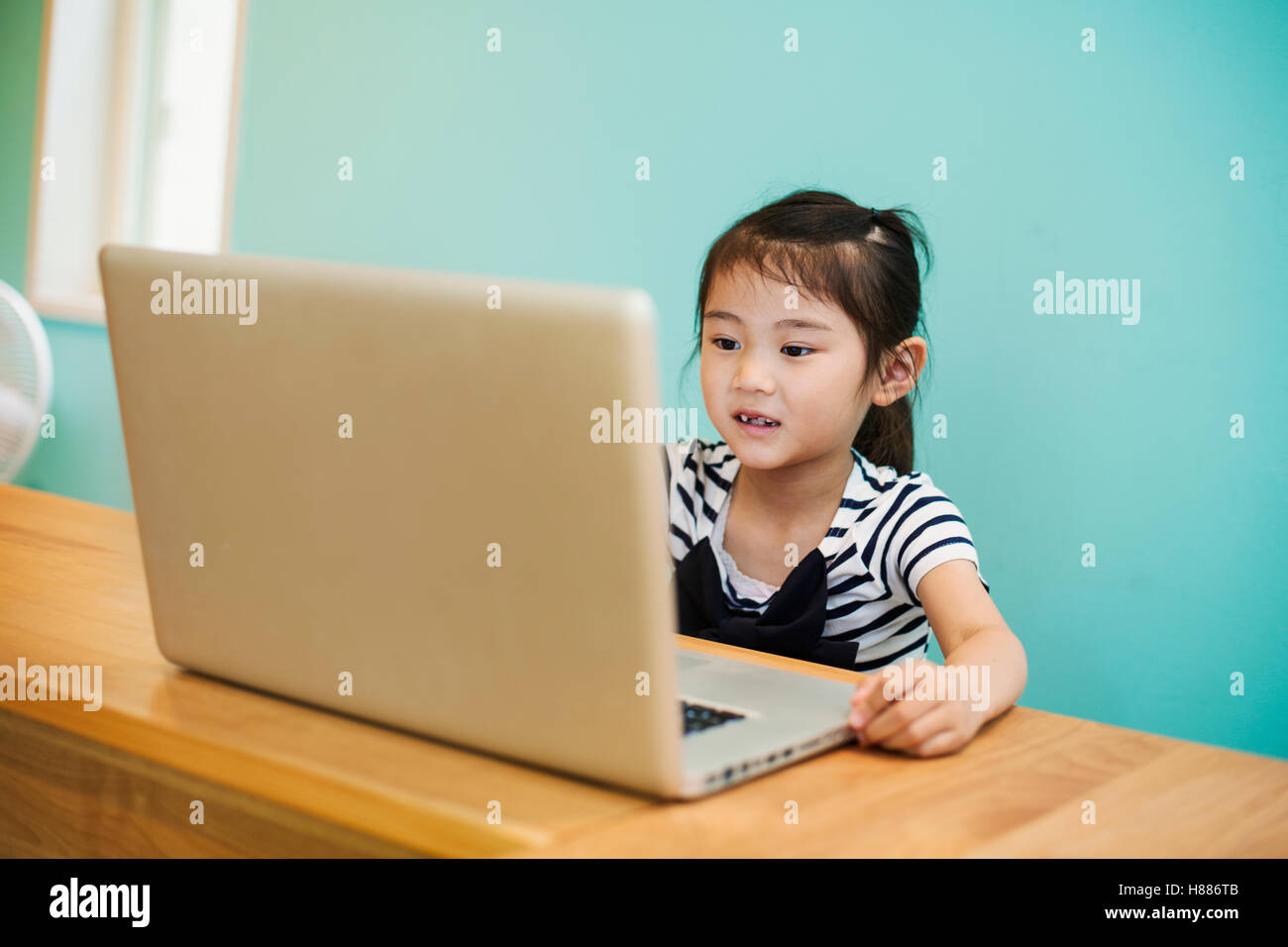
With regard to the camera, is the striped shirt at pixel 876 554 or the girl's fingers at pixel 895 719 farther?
the striped shirt at pixel 876 554

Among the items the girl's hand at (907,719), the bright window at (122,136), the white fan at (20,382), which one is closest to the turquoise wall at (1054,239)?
the girl's hand at (907,719)

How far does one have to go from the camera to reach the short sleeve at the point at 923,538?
3.86 feet

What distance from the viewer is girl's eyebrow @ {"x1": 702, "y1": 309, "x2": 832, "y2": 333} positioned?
1262 mm

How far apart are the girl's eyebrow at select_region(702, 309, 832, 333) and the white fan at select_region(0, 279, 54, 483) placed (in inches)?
71.7

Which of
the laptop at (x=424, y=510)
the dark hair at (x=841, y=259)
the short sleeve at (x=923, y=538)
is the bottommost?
the short sleeve at (x=923, y=538)

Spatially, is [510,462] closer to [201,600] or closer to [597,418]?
[597,418]

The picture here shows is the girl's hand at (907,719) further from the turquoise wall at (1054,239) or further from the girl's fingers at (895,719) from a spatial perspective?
the turquoise wall at (1054,239)

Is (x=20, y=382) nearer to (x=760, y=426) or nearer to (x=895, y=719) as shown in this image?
(x=760, y=426)

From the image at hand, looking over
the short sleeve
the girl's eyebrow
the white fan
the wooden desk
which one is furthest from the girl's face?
the white fan

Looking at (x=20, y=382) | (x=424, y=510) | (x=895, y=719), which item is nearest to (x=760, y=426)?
(x=895, y=719)

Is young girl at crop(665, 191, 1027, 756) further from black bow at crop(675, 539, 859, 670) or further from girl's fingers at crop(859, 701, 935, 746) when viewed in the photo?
girl's fingers at crop(859, 701, 935, 746)

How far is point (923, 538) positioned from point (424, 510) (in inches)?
26.3

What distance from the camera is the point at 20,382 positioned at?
2.55 meters

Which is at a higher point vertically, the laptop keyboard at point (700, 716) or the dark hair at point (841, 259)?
the dark hair at point (841, 259)
